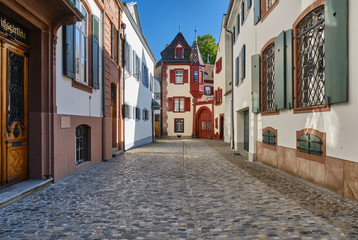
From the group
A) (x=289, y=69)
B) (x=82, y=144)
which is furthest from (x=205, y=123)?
(x=289, y=69)

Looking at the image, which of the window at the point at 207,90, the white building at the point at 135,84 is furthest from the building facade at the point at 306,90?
the window at the point at 207,90

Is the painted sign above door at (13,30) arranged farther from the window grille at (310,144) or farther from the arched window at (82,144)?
the window grille at (310,144)

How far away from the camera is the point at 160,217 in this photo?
12.2 feet

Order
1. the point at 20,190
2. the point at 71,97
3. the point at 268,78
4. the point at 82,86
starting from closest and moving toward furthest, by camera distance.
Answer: the point at 20,190 → the point at 71,97 → the point at 82,86 → the point at 268,78

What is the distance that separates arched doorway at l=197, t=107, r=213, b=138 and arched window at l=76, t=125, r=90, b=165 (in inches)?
790

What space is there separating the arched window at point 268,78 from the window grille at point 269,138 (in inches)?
28.7

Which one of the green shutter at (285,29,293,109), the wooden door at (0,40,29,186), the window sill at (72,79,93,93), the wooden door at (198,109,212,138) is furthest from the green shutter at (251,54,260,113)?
the wooden door at (198,109,212,138)

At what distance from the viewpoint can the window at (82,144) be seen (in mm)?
7764

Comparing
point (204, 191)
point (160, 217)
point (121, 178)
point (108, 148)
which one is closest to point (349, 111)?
point (204, 191)

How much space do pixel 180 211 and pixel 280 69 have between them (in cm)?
522

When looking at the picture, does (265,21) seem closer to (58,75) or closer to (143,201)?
(58,75)

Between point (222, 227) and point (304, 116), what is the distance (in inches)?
156

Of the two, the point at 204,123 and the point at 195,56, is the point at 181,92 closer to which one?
the point at 195,56

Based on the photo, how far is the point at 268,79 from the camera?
8844 millimetres
